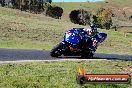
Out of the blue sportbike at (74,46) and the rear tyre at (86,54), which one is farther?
the rear tyre at (86,54)

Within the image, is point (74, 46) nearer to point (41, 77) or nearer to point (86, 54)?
point (86, 54)

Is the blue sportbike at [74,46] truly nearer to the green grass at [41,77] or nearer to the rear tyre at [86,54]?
the rear tyre at [86,54]

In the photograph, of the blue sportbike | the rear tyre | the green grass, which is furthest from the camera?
the rear tyre

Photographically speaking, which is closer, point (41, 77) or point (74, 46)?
point (41, 77)

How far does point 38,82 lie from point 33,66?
10.9ft

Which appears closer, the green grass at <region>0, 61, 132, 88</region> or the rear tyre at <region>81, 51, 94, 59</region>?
the green grass at <region>0, 61, 132, 88</region>

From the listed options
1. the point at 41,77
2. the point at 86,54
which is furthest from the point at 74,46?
the point at 41,77

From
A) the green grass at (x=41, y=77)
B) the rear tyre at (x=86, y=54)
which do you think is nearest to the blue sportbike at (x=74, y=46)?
the rear tyre at (x=86, y=54)

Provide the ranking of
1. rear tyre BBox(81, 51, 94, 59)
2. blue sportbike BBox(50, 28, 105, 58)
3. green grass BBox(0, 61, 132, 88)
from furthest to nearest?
rear tyre BBox(81, 51, 94, 59)
blue sportbike BBox(50, 28, 105, 58)
green grass BBox(0, 61, 132, 88)

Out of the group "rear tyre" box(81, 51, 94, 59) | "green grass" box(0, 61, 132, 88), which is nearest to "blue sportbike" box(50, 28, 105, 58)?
"rear tyre" box(81, 51, 94, 59)

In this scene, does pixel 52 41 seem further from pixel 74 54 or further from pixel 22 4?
pixel 22 4

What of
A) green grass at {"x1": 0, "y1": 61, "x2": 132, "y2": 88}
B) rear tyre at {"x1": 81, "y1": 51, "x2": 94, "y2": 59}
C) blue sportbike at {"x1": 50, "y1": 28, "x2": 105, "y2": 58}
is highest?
green grass at {"x1": 0, "y1": 61, "x2": 132, "y2": 88}

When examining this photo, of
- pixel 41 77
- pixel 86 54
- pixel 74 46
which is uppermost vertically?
pixel 41 77

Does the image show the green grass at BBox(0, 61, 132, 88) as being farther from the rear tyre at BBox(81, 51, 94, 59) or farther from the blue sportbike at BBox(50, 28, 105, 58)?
the rear tyre at BBox(81, 51, 94, 59)
